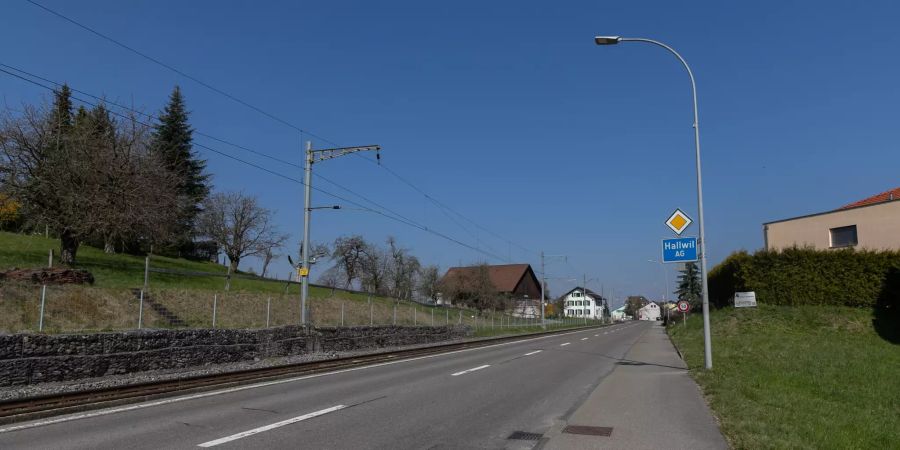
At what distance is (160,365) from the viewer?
17.8m

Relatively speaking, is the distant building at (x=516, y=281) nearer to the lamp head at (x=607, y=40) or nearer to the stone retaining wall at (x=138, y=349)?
the stone retaining wall at (x=138, y=349)

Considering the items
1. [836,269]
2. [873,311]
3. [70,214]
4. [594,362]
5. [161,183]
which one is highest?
[161,183]

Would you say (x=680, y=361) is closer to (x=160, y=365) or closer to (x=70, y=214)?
(x=160, y=365)

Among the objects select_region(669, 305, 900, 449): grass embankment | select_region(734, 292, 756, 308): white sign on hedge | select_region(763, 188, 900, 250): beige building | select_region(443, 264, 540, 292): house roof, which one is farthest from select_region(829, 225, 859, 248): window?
select_region(443, 264, 540, 292): house roof

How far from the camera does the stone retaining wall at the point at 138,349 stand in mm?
14211

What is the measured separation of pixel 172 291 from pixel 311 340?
7.23 meters

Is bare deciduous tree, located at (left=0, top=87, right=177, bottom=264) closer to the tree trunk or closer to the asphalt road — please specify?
the tree trunk

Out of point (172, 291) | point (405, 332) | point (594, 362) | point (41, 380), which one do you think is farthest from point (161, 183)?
point (594, 362)

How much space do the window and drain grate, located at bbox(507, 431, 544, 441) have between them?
114 feet

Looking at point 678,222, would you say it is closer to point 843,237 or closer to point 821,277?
point 821,277

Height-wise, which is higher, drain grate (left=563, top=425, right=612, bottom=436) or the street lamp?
the street lamp

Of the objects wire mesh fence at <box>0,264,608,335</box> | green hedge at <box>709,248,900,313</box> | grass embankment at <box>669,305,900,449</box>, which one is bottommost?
grass embankment at <box>669,305,900,449</box>

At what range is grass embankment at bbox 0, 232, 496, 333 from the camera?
19.7 m

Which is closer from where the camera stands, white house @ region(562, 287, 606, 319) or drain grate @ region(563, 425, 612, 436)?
drain grate @ region(563, 425, 612, 436)
